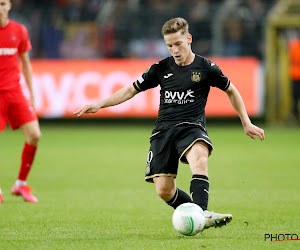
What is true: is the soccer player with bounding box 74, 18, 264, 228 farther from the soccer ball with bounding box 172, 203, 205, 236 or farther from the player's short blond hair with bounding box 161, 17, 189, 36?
the soccer ball with bounding box 172, 203, 205, 236

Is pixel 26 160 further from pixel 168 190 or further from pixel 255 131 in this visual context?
pixel 255 131

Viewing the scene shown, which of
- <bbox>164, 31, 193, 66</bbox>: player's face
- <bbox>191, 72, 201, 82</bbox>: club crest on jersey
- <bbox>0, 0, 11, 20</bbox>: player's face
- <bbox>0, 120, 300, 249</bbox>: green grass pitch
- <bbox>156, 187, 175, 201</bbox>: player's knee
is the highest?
<bbox>0, 0, 11, 20</bbox>: player's face

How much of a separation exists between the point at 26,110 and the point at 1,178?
2.18 meters

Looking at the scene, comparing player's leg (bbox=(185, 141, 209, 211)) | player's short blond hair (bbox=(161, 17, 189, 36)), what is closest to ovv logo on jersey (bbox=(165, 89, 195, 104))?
player's leg (bbox=(185, 141, 209, 211))

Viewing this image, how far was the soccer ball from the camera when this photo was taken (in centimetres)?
504

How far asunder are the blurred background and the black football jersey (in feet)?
41.1

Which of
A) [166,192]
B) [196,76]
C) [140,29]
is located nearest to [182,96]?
[196,76]

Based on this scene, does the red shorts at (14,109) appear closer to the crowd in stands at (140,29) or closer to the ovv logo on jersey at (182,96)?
the ovv logo on jersey at (182,96)

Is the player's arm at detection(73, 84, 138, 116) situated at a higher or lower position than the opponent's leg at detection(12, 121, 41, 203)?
higher

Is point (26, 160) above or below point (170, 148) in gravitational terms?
below

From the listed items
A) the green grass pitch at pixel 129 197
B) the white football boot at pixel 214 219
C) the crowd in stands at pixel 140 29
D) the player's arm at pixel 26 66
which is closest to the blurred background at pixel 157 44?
the crowd in stands at pixel 140 29

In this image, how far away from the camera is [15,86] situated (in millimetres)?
7770

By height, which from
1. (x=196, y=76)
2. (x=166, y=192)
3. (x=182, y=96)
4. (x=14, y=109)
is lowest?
(x=166, y=192)

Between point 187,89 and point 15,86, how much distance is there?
111 inches
